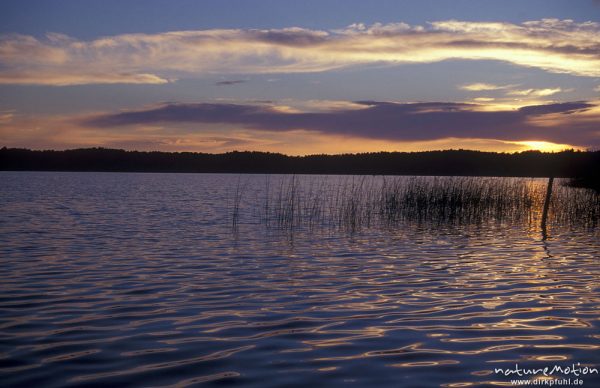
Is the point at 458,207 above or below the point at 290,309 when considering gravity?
above

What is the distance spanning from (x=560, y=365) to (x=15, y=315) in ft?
20.3

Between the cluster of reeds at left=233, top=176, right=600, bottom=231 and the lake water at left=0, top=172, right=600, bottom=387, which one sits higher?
the cluster of reeds at left=233, top=176, right=600, bottom=231

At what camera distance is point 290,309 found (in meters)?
8.10

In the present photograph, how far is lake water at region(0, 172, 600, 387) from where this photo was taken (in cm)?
566

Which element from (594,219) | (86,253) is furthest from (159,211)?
(594,219)

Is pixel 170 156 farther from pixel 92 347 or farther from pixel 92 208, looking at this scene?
pixel 92 347

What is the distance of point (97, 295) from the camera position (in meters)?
8.88

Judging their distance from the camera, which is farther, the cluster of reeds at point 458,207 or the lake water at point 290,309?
the cluster of reeds at point 458,207

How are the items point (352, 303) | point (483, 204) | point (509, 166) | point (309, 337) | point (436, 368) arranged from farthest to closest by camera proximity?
1. point (509, 166)
2. point (483, 204)
3. point (352, 303)
4. point (309, 337)
5. point (436, 368)

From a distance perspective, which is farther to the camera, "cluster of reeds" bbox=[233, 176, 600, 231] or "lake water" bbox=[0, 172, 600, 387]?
"cluster of reeds" bbox=[233, 176, 600, 231]

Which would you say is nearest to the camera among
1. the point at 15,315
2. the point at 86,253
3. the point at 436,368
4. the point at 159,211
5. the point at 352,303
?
the point at 436,368

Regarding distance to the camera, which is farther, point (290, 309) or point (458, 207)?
point (458, 207)

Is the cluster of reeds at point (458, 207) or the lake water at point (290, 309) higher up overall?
the cluster of reeds at point (458, 207)

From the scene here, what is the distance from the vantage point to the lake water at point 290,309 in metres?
5.66
